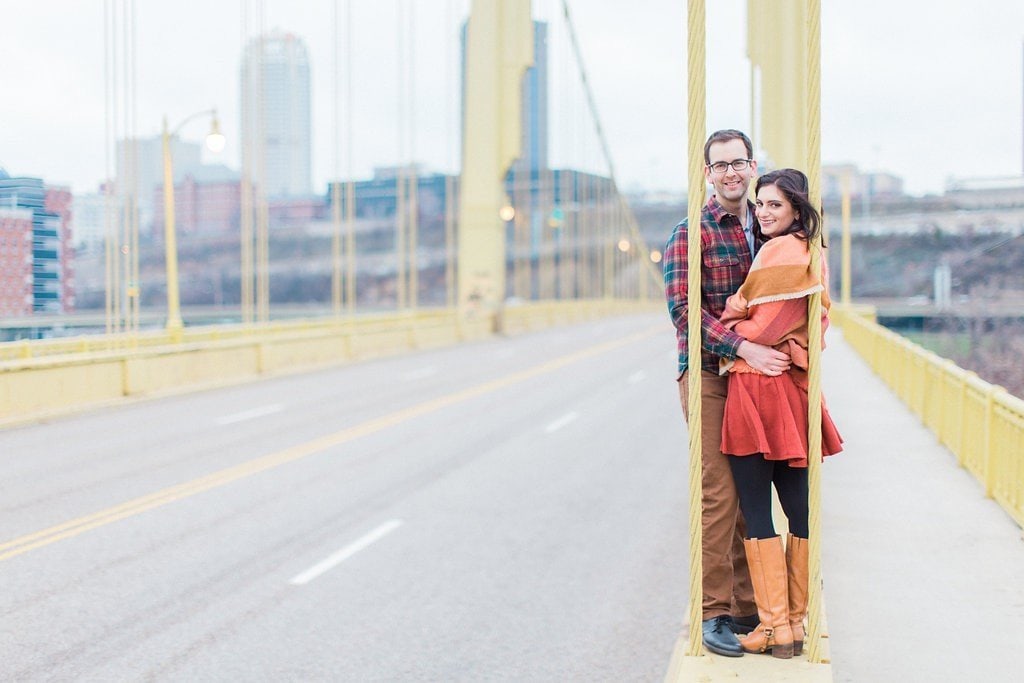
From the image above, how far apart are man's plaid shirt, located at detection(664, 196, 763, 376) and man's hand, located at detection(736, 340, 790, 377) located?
0.12 m

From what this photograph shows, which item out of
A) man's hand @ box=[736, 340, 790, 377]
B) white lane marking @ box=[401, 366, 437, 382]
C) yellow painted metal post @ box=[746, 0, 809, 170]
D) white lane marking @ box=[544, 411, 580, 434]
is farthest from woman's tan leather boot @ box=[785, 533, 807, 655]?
white lane marking @ box=[401, 366, 437, 382]

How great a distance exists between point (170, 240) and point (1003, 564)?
20618 mm

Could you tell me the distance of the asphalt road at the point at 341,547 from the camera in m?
6.00

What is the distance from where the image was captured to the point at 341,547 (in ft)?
28.2

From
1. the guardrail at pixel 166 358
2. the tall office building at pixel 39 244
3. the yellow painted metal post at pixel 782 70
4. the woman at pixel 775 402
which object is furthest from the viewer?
the guardrail at pixel 166 358

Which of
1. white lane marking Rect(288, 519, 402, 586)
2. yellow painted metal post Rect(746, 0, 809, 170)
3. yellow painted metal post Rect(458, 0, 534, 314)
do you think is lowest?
white lane marking Rect(288, 519, 402, 586)

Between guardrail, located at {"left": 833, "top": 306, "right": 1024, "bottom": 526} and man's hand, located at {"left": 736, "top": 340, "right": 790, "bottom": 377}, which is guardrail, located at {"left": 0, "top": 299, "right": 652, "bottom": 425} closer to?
guardrail, located at {"left": 833, "top": 306, "right": 1024, "bottom": 526}

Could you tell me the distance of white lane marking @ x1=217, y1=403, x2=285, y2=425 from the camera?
16.7m

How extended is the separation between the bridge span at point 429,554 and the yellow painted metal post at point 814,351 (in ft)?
0.86

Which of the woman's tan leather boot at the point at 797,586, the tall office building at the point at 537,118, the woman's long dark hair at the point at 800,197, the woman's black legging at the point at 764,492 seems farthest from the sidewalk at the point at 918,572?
the tall office building at the point at 537,118

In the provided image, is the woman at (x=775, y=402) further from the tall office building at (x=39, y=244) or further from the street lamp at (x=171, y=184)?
the street lamp at (x=171, y=184)

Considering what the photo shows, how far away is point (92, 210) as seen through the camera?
2086 cm

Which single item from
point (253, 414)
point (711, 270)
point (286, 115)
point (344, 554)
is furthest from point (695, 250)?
point (286, 115)

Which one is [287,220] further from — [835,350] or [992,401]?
[992,401]
